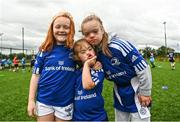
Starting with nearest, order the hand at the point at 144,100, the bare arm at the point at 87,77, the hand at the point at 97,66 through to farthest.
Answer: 1. the bare arm at the point at 87,77
2. the hand at the point at 97,66
3. the hand at the point at 144,100

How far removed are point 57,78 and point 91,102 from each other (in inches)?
19.8

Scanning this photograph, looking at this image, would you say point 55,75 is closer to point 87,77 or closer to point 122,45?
point 87,77

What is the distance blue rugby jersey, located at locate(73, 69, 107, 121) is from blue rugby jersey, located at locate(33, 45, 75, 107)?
0.51 feet

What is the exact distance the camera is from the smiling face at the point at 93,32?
3678mm

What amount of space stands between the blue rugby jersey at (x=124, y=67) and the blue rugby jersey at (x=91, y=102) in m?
0.16

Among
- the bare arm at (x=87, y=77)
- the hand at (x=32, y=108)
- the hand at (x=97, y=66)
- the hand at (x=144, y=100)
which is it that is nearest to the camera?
the bare arm at (x=87, y=77)

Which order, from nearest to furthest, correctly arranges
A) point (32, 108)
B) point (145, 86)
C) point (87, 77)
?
1. point (87, 77)
2. point (145, 86)
3. point (32, 108)

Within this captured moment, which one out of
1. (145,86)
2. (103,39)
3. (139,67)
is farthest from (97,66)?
(145,86)

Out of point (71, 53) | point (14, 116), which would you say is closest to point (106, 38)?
point (71, 53)

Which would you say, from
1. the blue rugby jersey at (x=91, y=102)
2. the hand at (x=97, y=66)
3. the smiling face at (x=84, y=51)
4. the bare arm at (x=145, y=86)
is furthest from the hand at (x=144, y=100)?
the smiling face at (x=84, y=51)

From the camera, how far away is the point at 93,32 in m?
3.68

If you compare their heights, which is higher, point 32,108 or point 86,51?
point 86,51

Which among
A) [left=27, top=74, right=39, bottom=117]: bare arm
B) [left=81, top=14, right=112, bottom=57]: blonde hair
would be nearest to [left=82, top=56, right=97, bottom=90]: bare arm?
[left=81, top=14, right=112, bottom=57]: blonde hair

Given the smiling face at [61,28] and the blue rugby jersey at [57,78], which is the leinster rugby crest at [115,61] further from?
the smiling face at [61,28]
